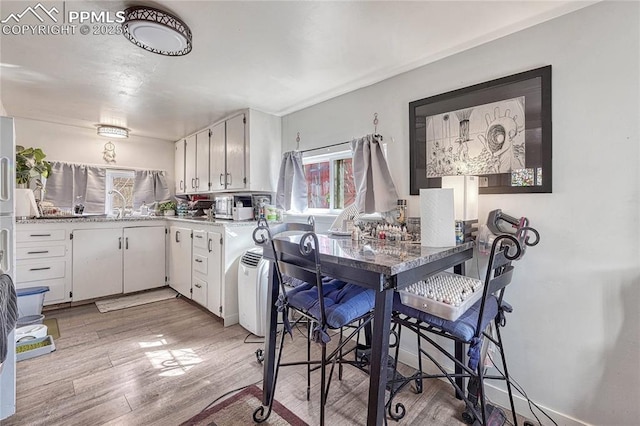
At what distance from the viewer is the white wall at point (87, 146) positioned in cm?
349

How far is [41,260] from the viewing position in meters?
3.10

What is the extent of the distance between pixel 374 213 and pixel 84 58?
2431 mm

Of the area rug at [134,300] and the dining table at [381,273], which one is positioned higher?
the dining table at [381,273]

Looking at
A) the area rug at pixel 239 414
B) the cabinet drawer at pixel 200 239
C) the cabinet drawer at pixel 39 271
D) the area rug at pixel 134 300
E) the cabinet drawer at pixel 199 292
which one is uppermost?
the cabinet drawer at pixel 200 239

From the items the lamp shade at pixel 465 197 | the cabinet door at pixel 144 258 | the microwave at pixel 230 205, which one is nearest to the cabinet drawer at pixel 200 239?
the microwave at pixel 230 205

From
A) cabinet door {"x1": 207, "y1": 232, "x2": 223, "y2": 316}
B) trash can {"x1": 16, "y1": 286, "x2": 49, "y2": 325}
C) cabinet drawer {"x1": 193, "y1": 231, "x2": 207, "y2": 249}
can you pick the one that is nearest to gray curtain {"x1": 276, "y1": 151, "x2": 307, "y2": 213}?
cabinet door {"x1": 207, "y1": 232, "x2": 223, "y2": 316}

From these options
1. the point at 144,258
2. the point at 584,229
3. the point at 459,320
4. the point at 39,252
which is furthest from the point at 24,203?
the point at 584,229

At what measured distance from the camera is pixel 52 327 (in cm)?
275

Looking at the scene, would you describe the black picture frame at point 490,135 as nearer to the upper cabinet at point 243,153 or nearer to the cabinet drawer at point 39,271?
the upper cabinet at point 243,153

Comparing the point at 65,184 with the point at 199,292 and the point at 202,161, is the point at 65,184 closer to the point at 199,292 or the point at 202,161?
the point at 202,161

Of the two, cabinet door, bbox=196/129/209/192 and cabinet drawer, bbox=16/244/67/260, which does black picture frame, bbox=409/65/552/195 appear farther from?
cabinet drawer, bbox=16/244/67/260

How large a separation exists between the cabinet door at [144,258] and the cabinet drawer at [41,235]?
1.98 ft

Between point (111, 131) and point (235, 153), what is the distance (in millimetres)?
1889

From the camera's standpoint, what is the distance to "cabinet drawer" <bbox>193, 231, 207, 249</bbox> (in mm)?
3061
